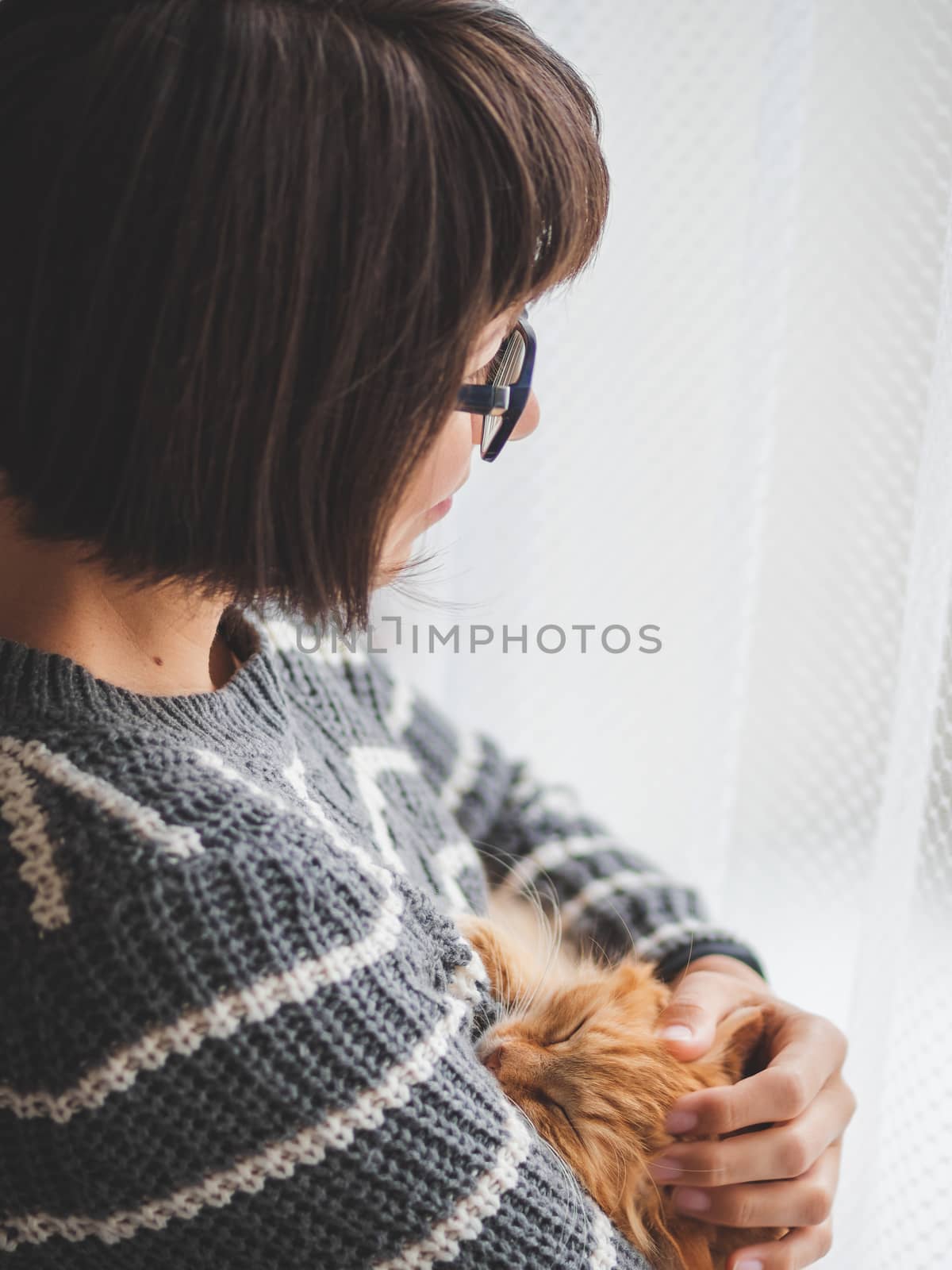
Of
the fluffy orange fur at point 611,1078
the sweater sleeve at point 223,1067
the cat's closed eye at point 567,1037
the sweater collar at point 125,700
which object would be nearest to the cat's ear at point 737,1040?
the fluffy orange fur at point 611,1078

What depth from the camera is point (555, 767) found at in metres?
1.39

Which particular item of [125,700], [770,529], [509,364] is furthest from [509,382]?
[770,529]

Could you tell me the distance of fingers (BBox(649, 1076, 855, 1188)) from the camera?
761 millimetres

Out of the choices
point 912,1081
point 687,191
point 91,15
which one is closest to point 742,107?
point 687,191

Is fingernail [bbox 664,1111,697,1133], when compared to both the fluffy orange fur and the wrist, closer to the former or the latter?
the fluffy orange fur

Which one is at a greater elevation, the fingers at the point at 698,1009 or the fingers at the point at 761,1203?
the fingers at the point at 698,1009

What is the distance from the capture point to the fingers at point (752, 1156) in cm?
76

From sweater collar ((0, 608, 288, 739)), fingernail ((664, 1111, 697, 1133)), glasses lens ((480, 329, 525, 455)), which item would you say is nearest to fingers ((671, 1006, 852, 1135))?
fingernail ((664, 1111, 697, 1133))

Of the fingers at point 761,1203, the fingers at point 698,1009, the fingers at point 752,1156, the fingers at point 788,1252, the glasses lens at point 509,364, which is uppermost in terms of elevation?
the glasses lens at point 509,364

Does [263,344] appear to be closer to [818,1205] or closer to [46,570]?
[46,570]

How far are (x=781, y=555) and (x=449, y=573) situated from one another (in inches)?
16.4

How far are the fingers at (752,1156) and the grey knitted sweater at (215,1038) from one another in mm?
80

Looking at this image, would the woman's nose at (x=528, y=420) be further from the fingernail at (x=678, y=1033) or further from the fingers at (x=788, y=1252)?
the fingers at (x=788, y=1252)

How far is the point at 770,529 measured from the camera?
1.14 meters
